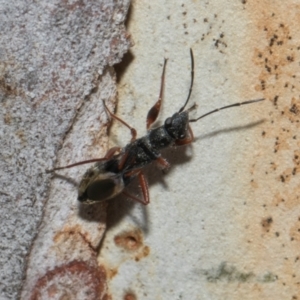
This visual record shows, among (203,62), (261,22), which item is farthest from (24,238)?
(261,22)

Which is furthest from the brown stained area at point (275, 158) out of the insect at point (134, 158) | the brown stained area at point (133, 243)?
the brown stained area at point (133, 243)

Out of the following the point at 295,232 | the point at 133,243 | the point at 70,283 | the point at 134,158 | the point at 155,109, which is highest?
the point at 155,109

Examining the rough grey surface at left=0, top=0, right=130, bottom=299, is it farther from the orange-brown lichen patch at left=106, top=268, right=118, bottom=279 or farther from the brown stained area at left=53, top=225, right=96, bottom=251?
the orange-brown lichen patch at left=106, top=268, right=118, bottom=279

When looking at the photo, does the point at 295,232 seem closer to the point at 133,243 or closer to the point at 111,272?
the point at 133,243

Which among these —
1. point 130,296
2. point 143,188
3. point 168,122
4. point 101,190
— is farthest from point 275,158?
point 130,296

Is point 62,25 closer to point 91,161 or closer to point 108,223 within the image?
point 91,161

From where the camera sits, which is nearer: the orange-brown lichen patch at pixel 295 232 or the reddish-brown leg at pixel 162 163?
the orange-brown lichen patch at pixel 295 232

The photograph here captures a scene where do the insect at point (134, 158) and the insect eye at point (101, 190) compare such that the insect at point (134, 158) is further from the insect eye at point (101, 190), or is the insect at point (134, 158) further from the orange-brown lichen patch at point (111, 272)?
the orange-brown lichen patch at point (111, 272)
